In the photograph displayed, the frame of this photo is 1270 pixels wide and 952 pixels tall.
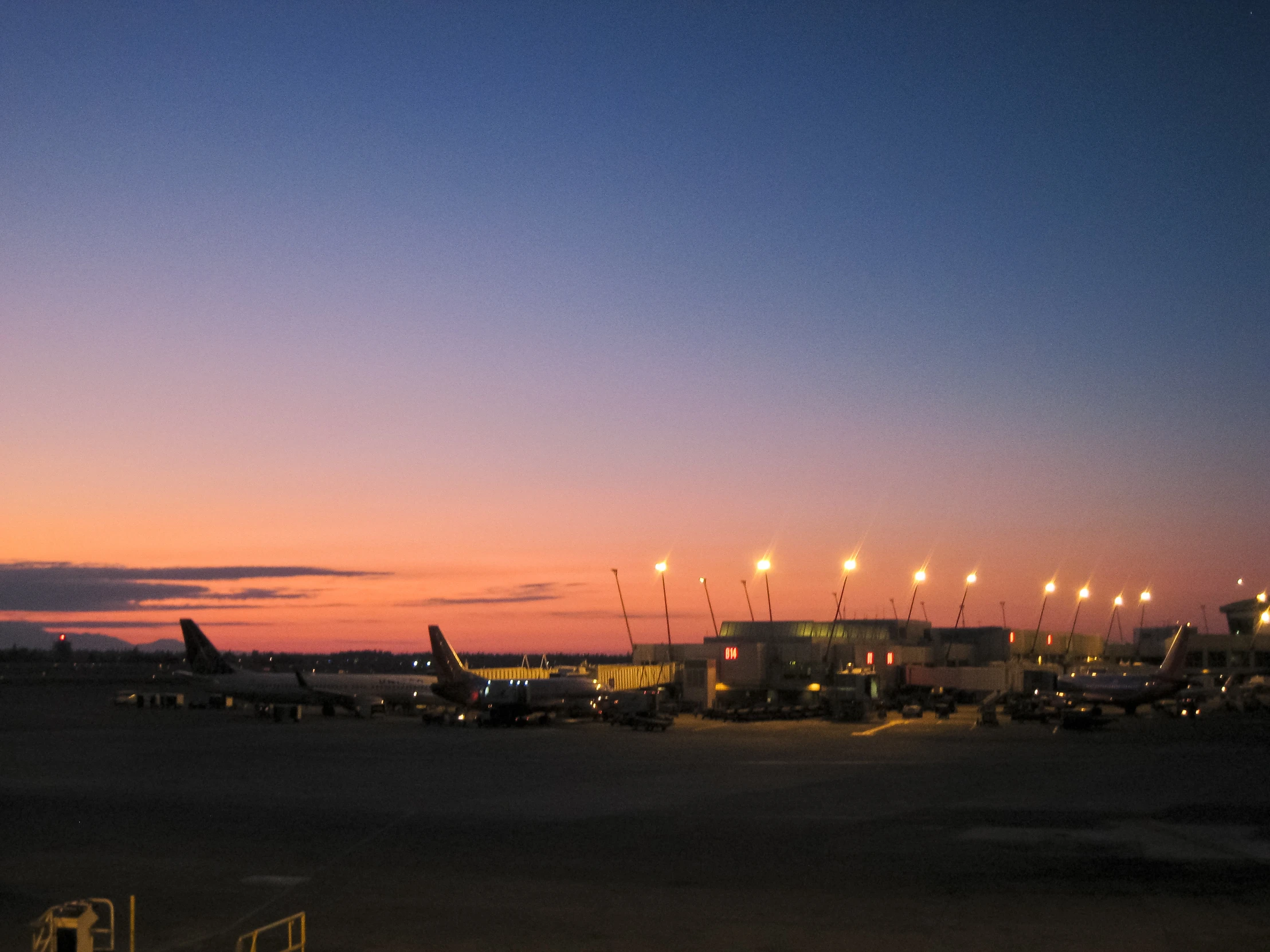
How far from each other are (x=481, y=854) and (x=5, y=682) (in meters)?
157

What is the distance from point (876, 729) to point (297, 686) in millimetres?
45616

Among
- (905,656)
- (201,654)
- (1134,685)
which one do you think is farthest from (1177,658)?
(201,654)

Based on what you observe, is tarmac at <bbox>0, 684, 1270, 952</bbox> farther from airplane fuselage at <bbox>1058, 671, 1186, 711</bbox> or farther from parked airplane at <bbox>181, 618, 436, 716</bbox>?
airplane fuselage at <bbox>1058, 671, 1186, 711</bbox>

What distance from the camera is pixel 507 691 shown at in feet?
247

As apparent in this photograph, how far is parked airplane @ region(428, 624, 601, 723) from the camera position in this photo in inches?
2948

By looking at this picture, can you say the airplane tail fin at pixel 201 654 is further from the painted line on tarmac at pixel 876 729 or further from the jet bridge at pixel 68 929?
the jet bridge at pixel 68 929

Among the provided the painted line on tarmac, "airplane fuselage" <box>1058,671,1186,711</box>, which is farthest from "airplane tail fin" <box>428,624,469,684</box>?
"airplane fuselage" <box>1058,671,1186,711</box>

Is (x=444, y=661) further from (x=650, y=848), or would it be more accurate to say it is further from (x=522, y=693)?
(x=650, y=848)

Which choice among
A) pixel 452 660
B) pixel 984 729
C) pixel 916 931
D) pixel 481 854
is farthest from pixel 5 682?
pixel 916 931

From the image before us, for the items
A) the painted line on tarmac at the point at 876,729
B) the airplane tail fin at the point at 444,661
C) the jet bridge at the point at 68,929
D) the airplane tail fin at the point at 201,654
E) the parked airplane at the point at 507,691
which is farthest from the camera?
the airplane tail fin at the point at 201,654

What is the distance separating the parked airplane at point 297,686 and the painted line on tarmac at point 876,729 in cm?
3706

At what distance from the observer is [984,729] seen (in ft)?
225

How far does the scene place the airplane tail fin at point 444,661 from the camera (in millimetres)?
82875

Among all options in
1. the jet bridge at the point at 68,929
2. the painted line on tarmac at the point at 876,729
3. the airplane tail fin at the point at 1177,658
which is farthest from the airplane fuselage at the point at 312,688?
the jet bridge at the point at 68,929
